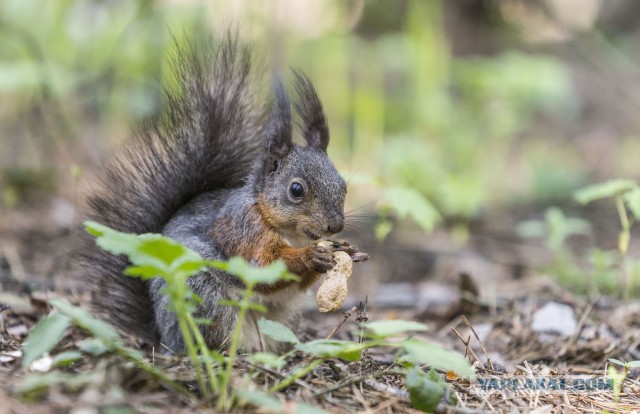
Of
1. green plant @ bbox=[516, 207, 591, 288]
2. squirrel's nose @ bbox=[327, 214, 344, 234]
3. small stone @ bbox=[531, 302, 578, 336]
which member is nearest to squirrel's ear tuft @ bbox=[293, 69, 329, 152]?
squirrel's nose @ bbox=[327, 214, 344, 234]

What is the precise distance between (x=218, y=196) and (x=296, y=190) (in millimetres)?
450

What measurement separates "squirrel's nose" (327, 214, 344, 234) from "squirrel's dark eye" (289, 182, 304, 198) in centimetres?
16

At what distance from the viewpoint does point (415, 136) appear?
6.71m

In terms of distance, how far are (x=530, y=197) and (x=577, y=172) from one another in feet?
1.90

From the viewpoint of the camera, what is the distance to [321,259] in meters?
2.46

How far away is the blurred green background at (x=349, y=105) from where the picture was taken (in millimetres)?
5434

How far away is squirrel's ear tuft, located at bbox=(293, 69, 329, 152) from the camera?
110 inches

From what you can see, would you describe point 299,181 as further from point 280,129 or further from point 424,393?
A: point 424,393

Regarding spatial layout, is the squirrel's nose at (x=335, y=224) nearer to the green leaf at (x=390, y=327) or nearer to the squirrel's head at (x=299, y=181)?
the squirrel's head at (x=299, y=181)

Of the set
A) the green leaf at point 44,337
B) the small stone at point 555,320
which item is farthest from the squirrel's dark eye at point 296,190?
the small stone at point 555,320

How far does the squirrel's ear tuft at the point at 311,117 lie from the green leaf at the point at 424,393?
1239mm

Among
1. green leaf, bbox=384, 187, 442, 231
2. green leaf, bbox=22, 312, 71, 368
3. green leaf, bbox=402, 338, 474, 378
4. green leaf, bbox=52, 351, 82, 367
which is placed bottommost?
green leaf, bbox=52, 351, 82, 367

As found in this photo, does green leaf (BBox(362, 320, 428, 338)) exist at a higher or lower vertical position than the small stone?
higher

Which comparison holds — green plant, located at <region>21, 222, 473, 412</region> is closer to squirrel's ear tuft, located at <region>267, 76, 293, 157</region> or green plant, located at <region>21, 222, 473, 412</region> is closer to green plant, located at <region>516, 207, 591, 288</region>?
squirrel's ear tuft, located at <region>267, 76, 293, 157</region>
